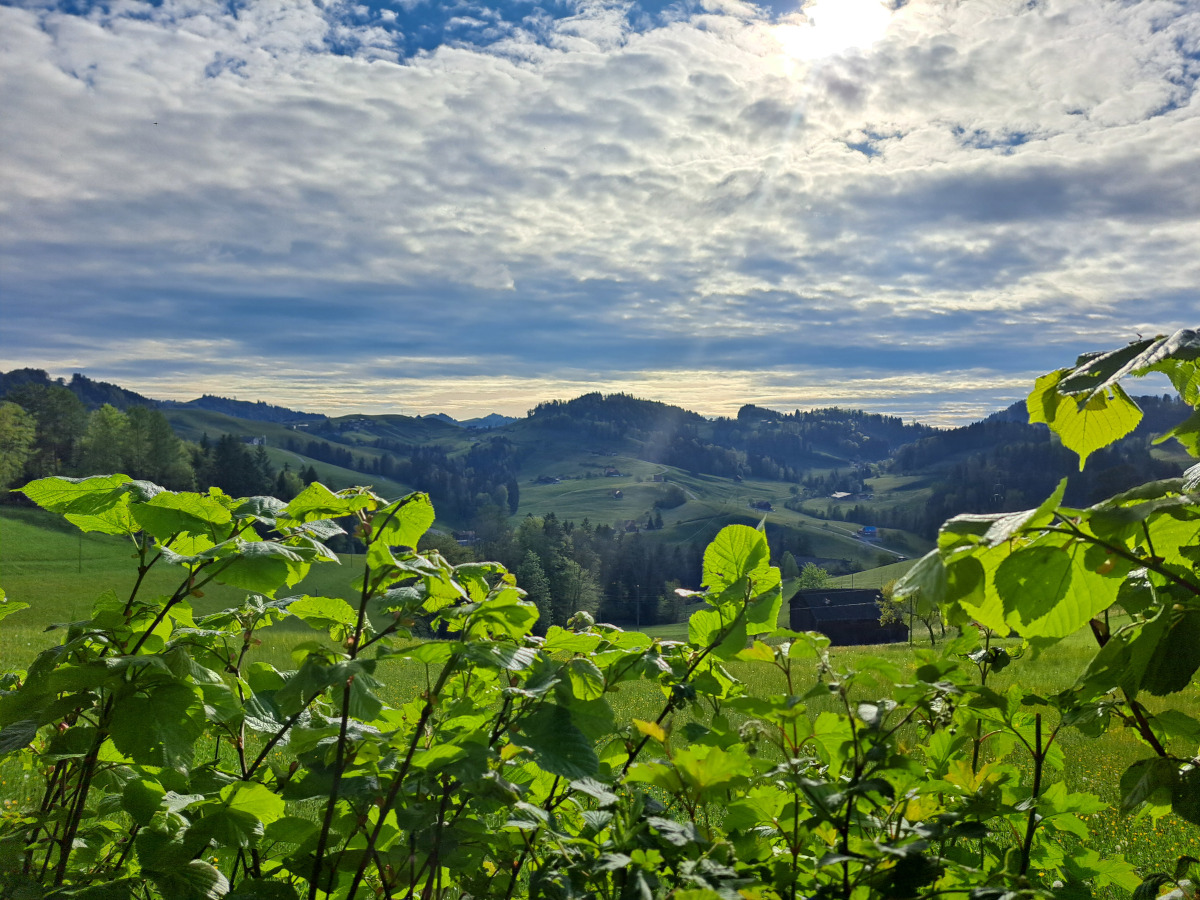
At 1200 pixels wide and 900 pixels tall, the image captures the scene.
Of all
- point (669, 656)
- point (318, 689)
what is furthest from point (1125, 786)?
point (318, 689)

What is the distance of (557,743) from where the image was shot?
59.0 inches

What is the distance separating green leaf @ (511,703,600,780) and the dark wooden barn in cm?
8620

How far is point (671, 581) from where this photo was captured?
11850cm

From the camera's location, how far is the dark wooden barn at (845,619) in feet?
280

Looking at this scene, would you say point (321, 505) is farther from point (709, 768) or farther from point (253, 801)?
point (709, 768)

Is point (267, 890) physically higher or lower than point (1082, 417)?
lower

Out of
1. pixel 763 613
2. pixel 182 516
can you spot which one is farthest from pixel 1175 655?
pixel 182 516

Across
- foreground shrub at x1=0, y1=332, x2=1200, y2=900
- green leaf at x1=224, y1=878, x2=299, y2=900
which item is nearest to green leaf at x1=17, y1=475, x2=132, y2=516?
foreground shrub at x1=0, y1=332, x2=1200, y2=900

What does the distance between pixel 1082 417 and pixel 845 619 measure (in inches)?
3639

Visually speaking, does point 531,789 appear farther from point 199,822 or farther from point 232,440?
point 232,440

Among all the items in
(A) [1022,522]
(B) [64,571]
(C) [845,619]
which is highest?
(A) [1022,522]

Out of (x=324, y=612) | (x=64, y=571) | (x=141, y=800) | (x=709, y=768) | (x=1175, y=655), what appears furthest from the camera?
(x=64, y=571)

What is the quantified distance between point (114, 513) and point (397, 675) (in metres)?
12.8

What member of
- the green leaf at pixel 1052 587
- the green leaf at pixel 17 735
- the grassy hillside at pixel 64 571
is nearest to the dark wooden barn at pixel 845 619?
the grassy hillside at pixel 64 571
